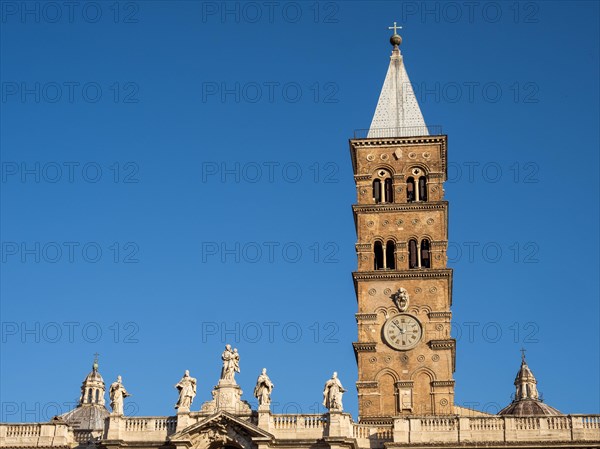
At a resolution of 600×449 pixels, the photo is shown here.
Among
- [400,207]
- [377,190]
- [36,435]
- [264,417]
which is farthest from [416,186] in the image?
[36,435]

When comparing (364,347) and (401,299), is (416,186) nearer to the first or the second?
(401,299)

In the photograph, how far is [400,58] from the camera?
104 meters

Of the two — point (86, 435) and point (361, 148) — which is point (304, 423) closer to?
point (86, 435)

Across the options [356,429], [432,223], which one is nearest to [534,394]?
[432,223]

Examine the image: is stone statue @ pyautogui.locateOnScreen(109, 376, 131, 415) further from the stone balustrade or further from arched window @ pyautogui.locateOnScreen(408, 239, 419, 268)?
arched window @ pyautogui.locateOnScreen(408, 239, 419, 268)

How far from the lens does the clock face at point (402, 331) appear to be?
305 ft

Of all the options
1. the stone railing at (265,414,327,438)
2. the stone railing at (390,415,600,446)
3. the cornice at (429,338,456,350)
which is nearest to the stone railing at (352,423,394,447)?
the stone railing at (390,415,600,446)

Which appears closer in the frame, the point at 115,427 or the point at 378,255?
the point at 115,427

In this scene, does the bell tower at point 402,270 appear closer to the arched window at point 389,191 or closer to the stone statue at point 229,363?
the arched window at point 389,191

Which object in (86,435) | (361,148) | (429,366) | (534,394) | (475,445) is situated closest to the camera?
(475,445)

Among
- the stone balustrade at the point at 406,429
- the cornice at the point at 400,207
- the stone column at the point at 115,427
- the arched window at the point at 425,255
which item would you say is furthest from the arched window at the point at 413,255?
the stone column at the point at 115,427

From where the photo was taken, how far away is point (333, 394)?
3233 inches

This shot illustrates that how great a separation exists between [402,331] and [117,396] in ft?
70.2

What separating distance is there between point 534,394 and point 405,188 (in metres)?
44.8
